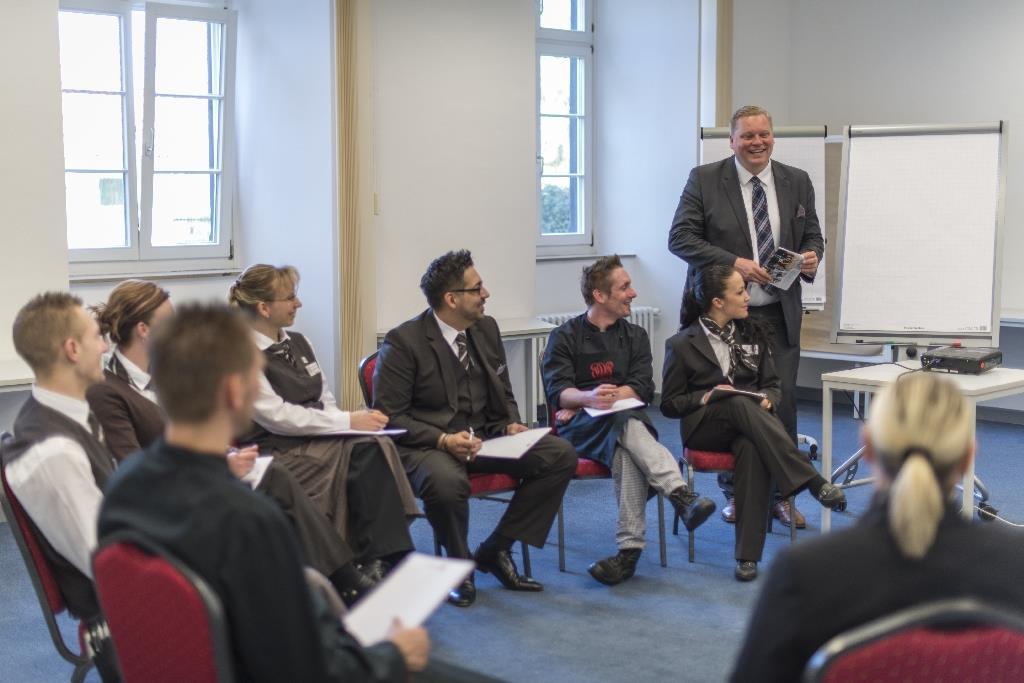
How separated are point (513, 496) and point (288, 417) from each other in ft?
2.84

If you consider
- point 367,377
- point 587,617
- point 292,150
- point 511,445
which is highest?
point 292,150

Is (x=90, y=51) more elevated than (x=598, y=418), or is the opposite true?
(x=90, y=51)

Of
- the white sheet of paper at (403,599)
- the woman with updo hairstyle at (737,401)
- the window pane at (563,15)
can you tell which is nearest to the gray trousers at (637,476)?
the woman with updo hairstyle at (737,401)

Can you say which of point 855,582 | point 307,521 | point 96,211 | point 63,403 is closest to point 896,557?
point 855,582

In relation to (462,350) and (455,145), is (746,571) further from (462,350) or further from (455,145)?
(455,145)

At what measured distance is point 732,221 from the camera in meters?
4.87

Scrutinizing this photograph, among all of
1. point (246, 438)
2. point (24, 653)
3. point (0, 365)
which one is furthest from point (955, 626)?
point (0, 365)

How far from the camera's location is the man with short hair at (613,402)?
14.0 feet

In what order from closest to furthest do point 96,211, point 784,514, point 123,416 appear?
point 123,416, point 784,514, point 96,211

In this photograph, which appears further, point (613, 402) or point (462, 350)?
point (613, 402)

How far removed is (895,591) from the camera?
1562mm

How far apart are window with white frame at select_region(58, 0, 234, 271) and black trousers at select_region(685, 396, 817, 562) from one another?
10.4ft

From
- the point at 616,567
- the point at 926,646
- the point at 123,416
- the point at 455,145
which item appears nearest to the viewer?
the point at 926,646

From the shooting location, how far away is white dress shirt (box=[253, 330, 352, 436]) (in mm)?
3711
